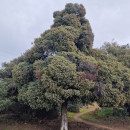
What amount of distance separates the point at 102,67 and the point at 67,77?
3144 millimetres

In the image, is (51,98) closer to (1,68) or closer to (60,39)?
(60,39)

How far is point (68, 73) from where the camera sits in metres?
10.0

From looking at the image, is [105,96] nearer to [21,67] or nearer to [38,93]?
[38,93]

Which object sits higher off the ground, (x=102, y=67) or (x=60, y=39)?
(x=60, y=39)

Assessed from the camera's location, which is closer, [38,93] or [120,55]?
Answer: [38,93]

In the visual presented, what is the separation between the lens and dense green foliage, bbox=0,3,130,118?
397 inches

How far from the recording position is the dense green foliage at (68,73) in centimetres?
1009

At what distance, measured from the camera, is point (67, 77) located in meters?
10.0

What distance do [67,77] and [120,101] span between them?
4.45 m

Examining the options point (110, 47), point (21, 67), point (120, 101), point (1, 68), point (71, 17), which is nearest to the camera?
point (120, 101)

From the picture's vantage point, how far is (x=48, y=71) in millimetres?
10438

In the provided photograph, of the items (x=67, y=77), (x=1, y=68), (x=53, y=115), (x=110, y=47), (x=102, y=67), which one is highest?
(x=110, y=47)

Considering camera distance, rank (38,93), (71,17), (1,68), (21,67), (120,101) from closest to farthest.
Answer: (38,93), (120,101), (21,67), (71,17), (1,68)

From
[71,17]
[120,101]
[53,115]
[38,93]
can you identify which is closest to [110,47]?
[71,17]
